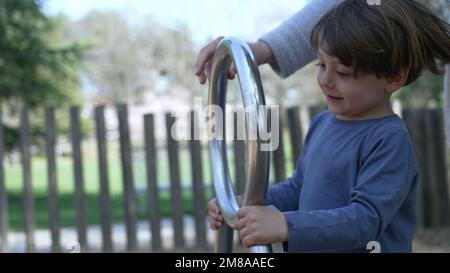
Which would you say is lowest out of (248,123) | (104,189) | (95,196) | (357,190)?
(95,196)

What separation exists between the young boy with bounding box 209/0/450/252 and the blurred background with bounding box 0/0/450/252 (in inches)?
16.4

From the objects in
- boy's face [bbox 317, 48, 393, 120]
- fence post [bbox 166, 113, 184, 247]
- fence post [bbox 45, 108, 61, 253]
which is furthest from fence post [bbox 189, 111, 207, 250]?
boy's face [bbox 317, 48, 393, 120]

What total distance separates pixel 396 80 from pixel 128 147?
3.38 m

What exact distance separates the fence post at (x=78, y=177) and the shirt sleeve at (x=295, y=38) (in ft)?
10.0

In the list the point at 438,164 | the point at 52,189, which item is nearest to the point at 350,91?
the point at 52,189

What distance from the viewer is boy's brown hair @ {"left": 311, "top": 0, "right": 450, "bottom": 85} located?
1.06 m

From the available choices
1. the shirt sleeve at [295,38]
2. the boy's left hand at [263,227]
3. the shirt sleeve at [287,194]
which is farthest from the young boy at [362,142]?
the shirt sleeve at [295,38]

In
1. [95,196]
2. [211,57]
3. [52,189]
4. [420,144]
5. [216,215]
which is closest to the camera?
[216,215]

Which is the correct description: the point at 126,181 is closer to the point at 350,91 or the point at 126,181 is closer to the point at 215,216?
the point at 215,216

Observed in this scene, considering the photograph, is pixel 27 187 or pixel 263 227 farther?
pixel 27 187

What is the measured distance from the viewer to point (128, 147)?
4.35 m

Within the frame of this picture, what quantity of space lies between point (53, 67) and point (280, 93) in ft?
15.1

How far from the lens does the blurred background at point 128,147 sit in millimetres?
4297
